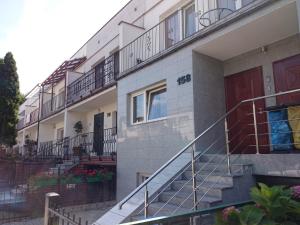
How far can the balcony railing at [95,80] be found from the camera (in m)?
12.0

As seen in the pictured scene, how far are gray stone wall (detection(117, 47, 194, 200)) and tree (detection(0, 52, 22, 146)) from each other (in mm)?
9094

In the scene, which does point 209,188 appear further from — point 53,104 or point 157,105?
point 53,104

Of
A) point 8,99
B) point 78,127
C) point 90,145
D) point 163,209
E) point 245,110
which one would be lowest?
point 163,209

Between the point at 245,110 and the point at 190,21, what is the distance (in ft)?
11.9

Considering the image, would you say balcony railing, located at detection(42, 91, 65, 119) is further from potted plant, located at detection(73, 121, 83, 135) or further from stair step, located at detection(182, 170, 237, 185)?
stair step, located at detection(182, 170, 237, 185)

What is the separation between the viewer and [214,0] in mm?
8023

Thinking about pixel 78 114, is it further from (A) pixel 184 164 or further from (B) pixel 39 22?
(A) pixel 184 164

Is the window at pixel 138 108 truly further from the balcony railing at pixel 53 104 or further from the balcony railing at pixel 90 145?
the balcony railing at pixel 53 104

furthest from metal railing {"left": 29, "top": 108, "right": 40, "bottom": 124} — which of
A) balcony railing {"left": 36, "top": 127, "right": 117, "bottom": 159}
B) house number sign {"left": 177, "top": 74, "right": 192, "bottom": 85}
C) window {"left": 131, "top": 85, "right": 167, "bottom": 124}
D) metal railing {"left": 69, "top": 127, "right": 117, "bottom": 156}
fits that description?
house number sign {"left": 177, "top": 74, "right": 192, "bottom": 85}

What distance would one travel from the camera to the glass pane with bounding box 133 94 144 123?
881 centimetres

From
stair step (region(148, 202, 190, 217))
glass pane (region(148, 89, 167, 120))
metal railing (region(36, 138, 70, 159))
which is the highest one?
glass pane (region(148, 89, 167, 120))

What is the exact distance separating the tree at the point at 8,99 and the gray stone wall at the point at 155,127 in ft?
29.8

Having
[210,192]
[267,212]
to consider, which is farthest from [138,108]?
[267,212]

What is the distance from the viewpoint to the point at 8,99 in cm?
1570
